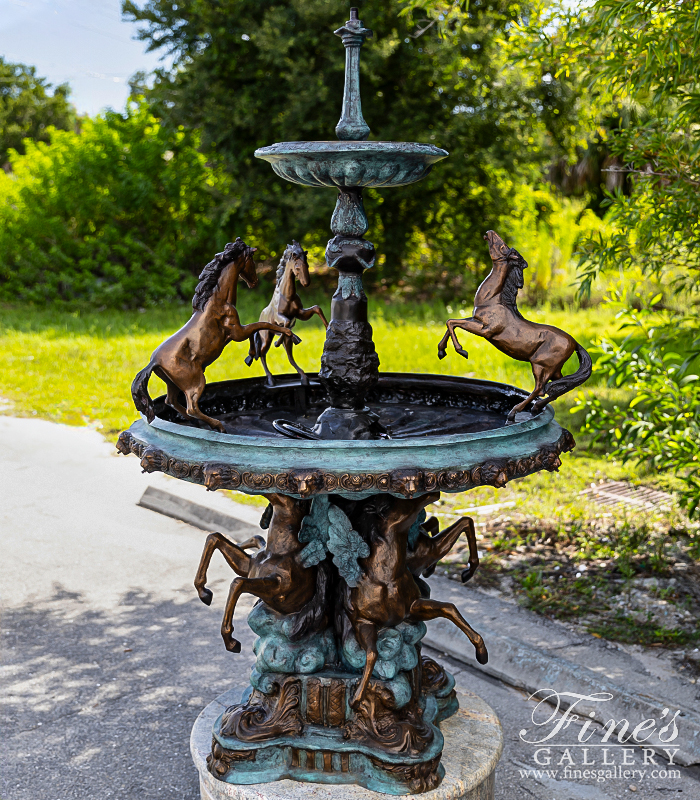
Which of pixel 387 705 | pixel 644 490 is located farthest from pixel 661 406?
pixel 387 705

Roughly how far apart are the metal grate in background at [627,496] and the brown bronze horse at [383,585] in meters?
3.32

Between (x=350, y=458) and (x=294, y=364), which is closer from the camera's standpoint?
(x=350, y=458)

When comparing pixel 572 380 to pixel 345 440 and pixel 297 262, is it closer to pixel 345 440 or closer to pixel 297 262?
pixel 345 440

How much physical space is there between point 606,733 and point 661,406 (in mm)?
1821

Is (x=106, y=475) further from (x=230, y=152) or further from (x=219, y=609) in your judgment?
(x=230, y=152)

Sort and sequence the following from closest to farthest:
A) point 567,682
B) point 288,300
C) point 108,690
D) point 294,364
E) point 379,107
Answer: point 288,300 → point 294,364 → point 567,682 → point 108,690 → point 379,107

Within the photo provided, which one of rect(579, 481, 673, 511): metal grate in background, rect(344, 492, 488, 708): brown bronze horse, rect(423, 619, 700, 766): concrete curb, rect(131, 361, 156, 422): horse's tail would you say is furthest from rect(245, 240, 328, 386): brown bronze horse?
rect(579, 481, 673, 511): metal grate in background

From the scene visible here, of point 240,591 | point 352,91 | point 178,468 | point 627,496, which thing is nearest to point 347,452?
point 178,468

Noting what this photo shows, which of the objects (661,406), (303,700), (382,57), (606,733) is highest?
(382,57)

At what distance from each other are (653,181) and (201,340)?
2.67 metres

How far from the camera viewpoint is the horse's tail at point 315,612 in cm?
281

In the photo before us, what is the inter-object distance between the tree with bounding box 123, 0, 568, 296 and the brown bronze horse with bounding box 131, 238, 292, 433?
10.4 meters

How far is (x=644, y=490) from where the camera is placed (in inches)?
237

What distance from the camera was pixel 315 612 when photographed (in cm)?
284
